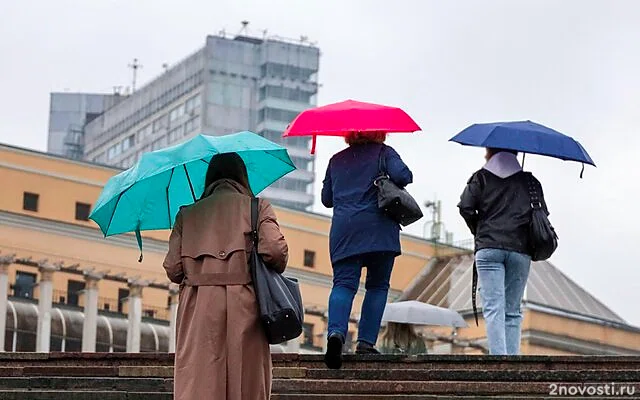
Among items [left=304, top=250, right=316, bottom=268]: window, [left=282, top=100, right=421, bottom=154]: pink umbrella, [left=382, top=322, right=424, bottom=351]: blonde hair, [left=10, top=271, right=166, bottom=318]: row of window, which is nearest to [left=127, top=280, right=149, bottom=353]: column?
[left=10, top=271, right=166, bottom=318]: row of window

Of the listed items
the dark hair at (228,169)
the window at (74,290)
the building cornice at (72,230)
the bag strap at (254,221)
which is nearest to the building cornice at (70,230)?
the building cornice at (72,230)

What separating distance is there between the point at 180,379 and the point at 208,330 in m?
0.29

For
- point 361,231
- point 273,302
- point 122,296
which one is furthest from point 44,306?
point 273,302

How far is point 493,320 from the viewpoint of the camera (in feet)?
44.5

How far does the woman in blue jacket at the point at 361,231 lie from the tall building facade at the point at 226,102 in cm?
12836

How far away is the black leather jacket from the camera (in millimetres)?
13633

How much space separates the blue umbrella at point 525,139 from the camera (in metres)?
13.7

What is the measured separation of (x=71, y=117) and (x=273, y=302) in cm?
14609

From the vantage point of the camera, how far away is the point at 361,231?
12680 millimetres

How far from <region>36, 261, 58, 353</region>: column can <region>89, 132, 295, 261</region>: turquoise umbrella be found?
131 feet

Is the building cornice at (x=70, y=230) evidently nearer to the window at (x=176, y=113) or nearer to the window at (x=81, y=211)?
the window at (x=81, y=211)

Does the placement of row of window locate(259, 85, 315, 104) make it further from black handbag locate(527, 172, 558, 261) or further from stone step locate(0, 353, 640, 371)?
stone step locate(0, 353, 640, 371)

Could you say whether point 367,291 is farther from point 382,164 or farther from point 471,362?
point 471,362

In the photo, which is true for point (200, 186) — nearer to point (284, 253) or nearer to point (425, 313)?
point (284, 253)
